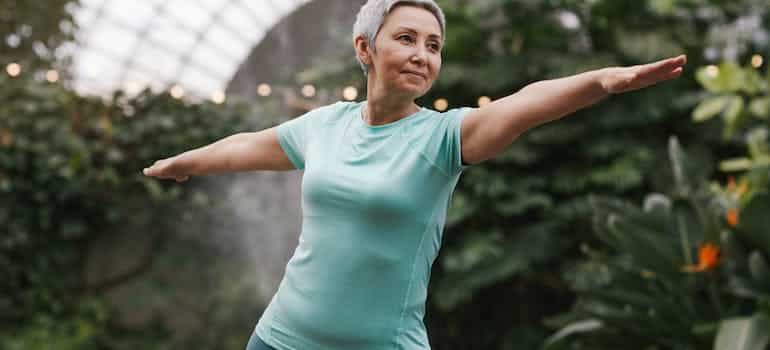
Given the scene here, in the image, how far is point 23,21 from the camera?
6.81 metres

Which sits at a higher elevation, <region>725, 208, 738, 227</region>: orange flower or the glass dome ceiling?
the glass dome ceiling

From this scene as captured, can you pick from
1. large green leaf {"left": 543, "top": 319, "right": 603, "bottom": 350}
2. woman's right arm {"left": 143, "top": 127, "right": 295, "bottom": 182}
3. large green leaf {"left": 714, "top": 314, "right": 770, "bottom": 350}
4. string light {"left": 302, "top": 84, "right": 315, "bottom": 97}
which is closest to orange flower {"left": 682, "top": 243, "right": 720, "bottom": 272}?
large green leaf {"left": 714, "top": 314, "right": 770, "bottom": 350}

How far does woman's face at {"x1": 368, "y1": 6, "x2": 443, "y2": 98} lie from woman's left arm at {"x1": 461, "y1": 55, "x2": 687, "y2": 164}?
114 mm

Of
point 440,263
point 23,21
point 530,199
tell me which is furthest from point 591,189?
point 23,21

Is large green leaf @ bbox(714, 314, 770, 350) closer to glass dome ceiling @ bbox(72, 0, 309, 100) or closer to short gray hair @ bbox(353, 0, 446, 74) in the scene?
short gray hair @ bbox(353, 0, 446, 74)

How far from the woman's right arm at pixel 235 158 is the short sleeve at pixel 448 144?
34 centimetres

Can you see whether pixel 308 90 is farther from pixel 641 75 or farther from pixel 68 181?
pixel 641 75

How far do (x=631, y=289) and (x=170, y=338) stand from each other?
10.9 ft

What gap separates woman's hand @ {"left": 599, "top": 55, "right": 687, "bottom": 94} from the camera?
1.17 m

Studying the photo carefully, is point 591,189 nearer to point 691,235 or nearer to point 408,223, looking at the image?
point 691,235

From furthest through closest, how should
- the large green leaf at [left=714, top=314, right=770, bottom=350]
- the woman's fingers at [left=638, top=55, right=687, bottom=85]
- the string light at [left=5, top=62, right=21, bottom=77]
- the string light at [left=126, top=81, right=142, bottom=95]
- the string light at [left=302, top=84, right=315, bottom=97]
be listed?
1. the string light at [left=126, top=81, right=142, bottom=95]
2. the string light at [left=5, top=62, right=21, bottom=77]
3. the string light at [left=302, top=84, right=315, bottom=97]
4. the large green leaf at [left=714, top=314, right=770, bottom=350]
5. the woman's fingers at [left=638, top=55, right=687, bottom=85]

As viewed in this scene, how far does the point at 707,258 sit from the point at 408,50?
3.22m

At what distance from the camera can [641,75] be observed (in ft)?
3.86

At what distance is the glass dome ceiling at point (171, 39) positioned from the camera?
8.20 metres
